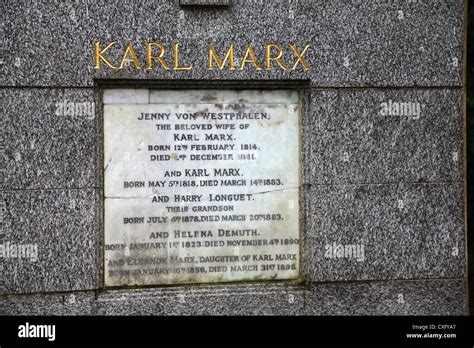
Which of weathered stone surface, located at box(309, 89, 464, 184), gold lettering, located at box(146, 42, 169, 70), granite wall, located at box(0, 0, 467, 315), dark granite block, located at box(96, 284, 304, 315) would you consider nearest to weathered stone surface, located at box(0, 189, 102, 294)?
granite wall, located at box(0, 0, 467, 315)

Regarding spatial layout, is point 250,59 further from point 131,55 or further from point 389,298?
point 389,298

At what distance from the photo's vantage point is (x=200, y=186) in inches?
226

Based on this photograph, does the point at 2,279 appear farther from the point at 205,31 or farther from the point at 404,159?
the point at 404,159

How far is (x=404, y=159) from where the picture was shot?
5852mm

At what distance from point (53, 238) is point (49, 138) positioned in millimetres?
898

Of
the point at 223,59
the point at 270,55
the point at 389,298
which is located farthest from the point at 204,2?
the point at 389,298

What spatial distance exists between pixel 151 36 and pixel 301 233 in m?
2.30

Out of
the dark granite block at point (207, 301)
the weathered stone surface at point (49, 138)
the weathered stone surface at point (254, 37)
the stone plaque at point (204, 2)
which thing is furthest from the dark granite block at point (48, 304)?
the stone plaque at point (204, 2)

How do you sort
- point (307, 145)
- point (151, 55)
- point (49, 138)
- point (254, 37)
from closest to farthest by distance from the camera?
1. point (49, 138)
2. point (151, 55)
3. point (254, 37)
4. point (307, 145)

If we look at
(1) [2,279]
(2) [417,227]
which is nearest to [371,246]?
(2) [417,227]

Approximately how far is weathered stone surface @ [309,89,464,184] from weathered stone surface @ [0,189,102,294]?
2.15 metres

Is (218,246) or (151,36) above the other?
(151,36)

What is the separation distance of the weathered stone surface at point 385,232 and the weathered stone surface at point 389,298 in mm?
85

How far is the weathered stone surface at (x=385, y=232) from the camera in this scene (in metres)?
5.80
